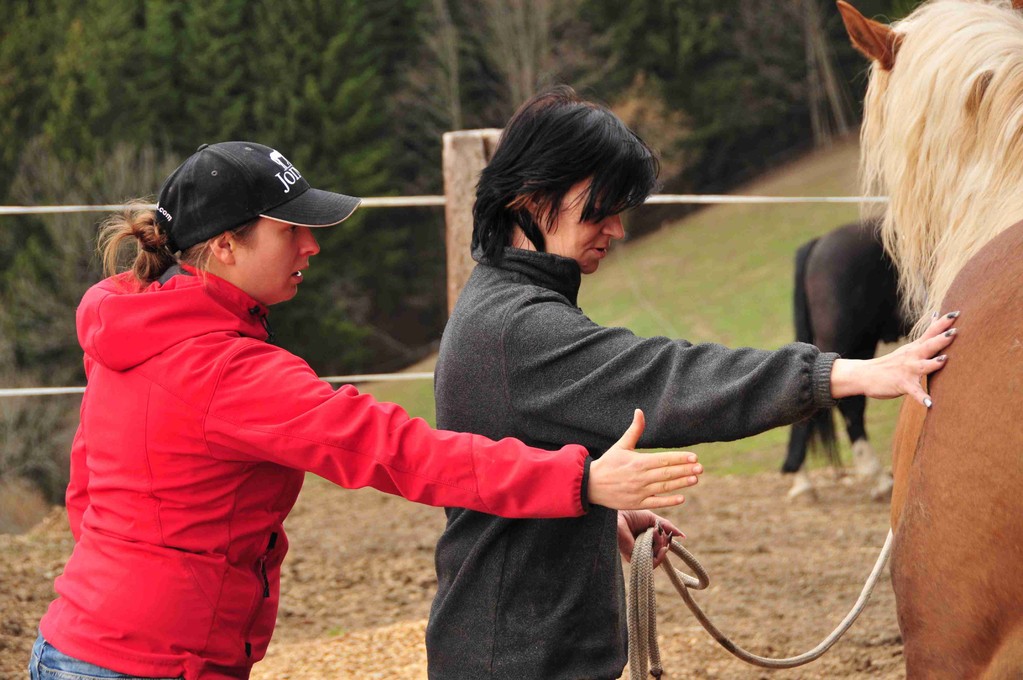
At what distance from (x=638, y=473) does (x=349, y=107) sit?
2357cm

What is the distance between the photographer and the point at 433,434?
142cm

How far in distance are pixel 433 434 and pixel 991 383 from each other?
27.7 inches

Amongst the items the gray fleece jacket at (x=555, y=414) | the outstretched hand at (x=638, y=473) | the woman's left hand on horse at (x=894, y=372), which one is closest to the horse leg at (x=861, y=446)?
the gray fleece jacket at (x=555, y=414)

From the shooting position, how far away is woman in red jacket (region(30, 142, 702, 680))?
138 cm

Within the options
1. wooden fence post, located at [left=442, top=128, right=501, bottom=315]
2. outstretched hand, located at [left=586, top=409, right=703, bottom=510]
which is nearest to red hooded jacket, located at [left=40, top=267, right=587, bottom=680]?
outstretched hand, located at [left=586, top=409, right=703, bottom=510]

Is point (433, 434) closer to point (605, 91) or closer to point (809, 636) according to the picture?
point (809, 636)

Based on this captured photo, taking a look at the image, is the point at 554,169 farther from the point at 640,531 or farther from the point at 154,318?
the point at 640,531

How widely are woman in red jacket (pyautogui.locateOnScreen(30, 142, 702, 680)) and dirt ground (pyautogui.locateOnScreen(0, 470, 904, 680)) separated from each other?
1695 mm

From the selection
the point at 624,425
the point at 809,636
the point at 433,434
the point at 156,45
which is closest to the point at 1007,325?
the point at 624,425

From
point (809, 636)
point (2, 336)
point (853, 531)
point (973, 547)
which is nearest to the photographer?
point (973, 547)

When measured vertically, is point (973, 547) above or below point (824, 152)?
above

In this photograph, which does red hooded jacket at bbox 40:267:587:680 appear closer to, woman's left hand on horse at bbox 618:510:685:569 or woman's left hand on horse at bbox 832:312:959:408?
woman's left hand on horse at bbox 832:312:959:408

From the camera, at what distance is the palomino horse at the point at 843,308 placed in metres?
5.82

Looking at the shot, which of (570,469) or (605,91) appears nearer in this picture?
(570,469)
